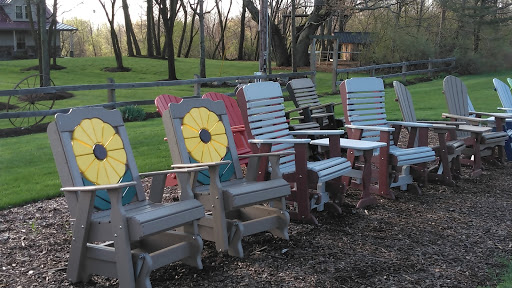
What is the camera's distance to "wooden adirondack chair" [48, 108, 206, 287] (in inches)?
131

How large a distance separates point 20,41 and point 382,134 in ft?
119

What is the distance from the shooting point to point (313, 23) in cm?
2602

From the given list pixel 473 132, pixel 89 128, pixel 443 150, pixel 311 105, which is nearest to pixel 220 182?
pixel 89 128

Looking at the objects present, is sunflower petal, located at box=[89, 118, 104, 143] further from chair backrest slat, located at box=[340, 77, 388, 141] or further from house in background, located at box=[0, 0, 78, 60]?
house in background, located at box=[0, 0, 78, 60]

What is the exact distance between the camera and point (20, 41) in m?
37.6

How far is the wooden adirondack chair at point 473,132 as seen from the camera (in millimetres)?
7262

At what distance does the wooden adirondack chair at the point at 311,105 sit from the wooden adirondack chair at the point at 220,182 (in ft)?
11.4

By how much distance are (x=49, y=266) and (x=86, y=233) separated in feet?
2.27

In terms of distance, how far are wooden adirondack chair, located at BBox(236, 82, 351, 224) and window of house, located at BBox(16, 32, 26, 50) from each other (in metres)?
35.9

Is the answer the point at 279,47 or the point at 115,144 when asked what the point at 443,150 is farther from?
the point at 279,47

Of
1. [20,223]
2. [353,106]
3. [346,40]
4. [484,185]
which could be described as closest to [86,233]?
[20,223]

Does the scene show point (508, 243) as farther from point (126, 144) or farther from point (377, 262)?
point (126, 144)

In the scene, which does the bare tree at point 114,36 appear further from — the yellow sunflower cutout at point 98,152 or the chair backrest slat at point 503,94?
the yellow sunflower cutout at point 98,152

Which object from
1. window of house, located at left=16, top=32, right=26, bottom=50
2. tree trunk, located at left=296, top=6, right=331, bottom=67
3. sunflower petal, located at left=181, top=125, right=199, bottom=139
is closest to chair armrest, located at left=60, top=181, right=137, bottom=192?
sunflower petal, located at left=181, top=125, right=199, bottom=139
